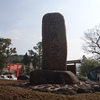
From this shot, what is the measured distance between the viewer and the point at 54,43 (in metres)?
12.0

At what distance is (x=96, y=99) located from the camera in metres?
7.49

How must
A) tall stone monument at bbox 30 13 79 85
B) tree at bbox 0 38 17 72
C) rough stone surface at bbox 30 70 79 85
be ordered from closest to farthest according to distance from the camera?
rough stone surface at bbox 30 70 79 85 < tall stone monument at bbox 30 13 79 85 < tree at bbox 0 38 17 72

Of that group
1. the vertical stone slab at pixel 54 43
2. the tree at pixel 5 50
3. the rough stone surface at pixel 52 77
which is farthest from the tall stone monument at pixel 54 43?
the tree at pixel 5 50

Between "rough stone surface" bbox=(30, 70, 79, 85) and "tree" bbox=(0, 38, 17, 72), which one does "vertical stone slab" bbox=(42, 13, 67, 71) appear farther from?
"tree" bbox=(0, 38, 17, 72)

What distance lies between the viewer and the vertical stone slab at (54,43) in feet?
39.1

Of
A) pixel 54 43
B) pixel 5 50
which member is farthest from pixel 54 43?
pixel 5 50

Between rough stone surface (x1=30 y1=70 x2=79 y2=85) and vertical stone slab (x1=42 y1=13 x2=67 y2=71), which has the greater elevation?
vertical stone slab (x1=42 y1=13 x2=67 y2=71)

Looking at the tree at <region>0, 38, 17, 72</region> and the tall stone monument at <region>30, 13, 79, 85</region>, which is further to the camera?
the tree at <region>0, 38, 17, 72</region>

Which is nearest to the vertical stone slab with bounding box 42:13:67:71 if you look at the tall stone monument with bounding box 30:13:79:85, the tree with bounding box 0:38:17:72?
the tall stone monument with bounding box 30:13:79:85

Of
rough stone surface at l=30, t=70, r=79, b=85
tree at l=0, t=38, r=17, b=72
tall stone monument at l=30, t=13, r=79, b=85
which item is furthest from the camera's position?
tree at l=0, t=38, r=17, b=72

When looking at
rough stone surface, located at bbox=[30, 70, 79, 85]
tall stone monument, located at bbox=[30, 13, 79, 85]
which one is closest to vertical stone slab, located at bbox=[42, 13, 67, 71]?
tall stone monument, located at bbox=[30, 13, 79, 85]

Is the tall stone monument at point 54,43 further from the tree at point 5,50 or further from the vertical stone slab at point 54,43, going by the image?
the tree at point 5,50

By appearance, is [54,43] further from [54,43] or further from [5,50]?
[5,50]

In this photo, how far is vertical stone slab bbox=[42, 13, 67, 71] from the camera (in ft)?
39.1
